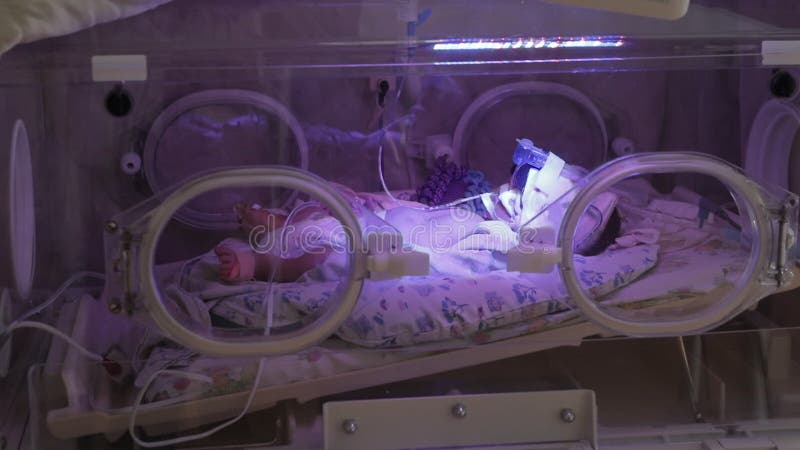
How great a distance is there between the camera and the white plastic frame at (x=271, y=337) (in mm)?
1260

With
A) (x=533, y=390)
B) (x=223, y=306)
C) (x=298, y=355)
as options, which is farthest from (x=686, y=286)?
(x=223, y=306)

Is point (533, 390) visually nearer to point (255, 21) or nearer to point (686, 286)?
point (686, 286)

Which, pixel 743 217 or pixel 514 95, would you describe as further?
pixel 514 95

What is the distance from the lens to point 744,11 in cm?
146

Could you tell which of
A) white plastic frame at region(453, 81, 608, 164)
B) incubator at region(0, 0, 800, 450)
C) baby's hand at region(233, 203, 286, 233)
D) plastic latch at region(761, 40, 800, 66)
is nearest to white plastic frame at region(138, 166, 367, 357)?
incubator at region(0, 0, 800, 450)

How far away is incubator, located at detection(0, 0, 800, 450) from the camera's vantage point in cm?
131

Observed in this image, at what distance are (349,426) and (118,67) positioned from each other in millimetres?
578

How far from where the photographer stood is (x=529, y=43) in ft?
4.48

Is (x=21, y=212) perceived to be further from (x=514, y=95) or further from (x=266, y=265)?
(x=514, y=95)

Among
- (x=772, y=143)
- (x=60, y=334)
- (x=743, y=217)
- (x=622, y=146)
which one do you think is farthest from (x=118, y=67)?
(x=772, y=143)

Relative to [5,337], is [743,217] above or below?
above

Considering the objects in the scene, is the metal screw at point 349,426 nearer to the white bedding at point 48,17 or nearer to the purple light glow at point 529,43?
the purple light glow at point 529,43

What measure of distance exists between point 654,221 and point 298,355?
626 mm

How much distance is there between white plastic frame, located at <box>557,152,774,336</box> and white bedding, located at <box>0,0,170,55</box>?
2.27 ft
